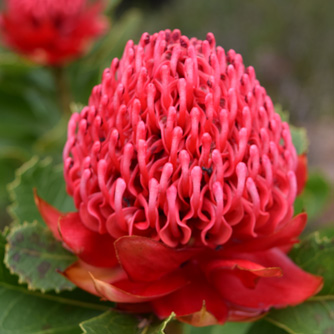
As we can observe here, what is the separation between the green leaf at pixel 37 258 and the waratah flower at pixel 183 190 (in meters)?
0.10

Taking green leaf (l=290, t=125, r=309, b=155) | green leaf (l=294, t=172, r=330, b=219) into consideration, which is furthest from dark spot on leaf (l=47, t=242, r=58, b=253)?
green leaf (l=294, t=172, r=330, b=219)

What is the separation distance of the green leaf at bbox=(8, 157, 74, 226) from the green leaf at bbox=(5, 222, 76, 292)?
0.28 m

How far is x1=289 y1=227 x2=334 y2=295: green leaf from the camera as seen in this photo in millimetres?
1566

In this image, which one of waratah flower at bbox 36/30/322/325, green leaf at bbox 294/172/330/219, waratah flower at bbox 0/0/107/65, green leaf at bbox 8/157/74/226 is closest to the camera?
waratah flower at bbox 36/30/322/325

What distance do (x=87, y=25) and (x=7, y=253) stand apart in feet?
7.80

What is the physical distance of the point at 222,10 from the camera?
10023 mm

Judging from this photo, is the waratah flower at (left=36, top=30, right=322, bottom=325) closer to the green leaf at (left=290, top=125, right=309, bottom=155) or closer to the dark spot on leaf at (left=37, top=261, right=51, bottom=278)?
the dark spot on leaf at (left=37, top=261, right=51, bottom=278)

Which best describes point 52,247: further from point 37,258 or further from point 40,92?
point 40,92

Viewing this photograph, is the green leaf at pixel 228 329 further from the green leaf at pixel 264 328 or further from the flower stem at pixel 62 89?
the flower stem at pixel 62 89

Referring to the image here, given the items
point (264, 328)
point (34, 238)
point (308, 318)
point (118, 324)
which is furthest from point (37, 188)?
point (308, 318)

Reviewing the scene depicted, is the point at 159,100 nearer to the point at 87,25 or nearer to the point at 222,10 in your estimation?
the point at 87,25

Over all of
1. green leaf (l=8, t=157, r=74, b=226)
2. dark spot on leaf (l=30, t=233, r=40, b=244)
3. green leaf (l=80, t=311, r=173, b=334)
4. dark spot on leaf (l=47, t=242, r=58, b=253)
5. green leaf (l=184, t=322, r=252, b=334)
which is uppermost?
green leaf (l=8, t=157, r=74, b=226)

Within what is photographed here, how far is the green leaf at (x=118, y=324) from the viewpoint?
1.38 m

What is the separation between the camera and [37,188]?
1.97 meters
